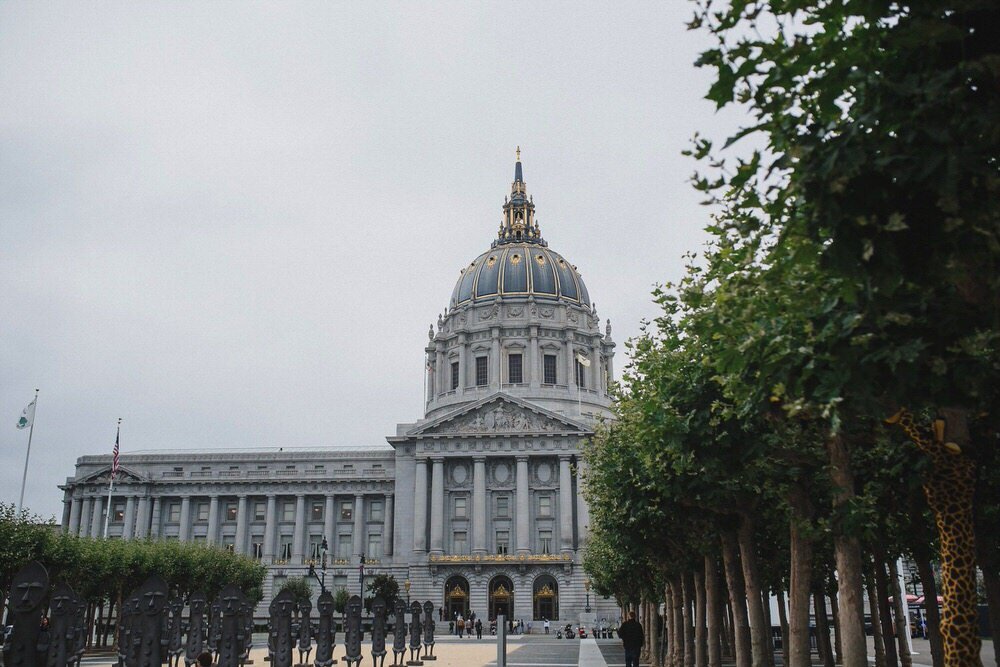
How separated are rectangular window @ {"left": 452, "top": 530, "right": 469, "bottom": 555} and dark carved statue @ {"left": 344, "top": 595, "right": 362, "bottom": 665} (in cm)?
7237

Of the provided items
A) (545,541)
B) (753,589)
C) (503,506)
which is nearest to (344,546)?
(503,506)

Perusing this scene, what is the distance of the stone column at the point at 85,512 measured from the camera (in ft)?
388

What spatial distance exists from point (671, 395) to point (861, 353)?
36.0 ft

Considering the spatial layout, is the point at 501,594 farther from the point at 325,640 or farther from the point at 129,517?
the point at 325,640

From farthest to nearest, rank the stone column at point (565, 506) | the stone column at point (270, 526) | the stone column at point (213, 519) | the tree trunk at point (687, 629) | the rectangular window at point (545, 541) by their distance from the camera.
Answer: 1. the stone column at point (213, 519)
2. the stone column at point (270, 526)
3. the rectangular window at point (545, 541)
4. the stone column at point (565, 506)
5. the tree trunk at point (687, 629)

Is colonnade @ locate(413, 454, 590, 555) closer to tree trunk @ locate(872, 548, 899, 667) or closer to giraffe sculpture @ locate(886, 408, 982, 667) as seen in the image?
tree trunk @ locate(872, 548, 899, 667)

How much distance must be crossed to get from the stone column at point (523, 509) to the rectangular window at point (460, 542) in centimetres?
595

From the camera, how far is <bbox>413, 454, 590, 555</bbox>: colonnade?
348 ft

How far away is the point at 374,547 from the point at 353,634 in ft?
274

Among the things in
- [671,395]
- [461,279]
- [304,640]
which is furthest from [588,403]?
[671,395]

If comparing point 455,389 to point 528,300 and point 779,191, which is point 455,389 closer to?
point 528,300

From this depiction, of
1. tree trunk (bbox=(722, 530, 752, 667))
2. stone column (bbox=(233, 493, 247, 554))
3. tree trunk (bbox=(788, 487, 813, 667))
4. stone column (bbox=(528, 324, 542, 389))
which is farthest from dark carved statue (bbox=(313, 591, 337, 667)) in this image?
stone column (bbox=(528, 324, 542, 389))

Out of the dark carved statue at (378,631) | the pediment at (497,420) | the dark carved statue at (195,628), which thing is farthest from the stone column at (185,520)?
the dark carved statue at (378,631)

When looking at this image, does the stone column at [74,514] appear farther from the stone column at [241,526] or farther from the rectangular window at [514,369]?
the rectangular window at [514,369]
